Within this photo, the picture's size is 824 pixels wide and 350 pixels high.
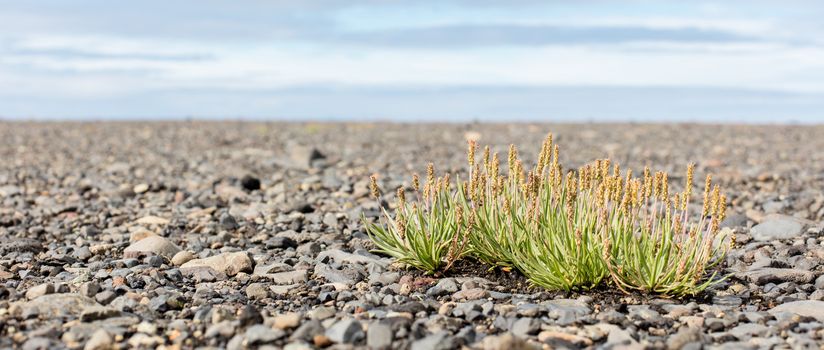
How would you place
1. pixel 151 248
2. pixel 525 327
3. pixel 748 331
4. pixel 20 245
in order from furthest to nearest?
pixel 20 245 → pixel 151 248 → pixel 748 331 → pixel 525 327

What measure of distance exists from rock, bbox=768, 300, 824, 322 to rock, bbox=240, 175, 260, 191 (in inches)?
314

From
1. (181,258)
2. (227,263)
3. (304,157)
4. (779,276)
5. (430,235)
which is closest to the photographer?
(779,276)

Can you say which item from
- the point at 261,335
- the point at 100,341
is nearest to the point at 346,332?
the point at 261,335

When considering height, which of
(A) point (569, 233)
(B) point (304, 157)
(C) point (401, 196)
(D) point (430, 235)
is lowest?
(B) point (304, 157)

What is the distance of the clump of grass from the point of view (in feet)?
18.8

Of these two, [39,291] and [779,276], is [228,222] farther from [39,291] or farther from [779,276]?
[779,276]

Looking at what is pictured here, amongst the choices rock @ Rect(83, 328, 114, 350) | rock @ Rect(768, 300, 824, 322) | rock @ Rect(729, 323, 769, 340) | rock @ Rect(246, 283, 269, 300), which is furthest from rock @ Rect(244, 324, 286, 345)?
rock @ Rect(768, 300, 824, 322)

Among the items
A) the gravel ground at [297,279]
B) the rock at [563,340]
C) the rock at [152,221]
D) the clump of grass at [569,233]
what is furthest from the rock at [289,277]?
the rock at [152,221]

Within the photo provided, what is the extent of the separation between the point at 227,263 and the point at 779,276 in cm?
437

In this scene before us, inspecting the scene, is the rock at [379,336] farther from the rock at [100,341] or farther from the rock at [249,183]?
the rock at [249,183]

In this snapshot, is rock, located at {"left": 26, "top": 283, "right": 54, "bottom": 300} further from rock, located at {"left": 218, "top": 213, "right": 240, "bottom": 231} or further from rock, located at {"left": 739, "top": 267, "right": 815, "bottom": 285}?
rock, located at {"left": 739, "top": 267, "right": 815, "bottom": 285}

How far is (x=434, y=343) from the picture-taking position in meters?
4.80

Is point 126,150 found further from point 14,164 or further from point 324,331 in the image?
point 324,331

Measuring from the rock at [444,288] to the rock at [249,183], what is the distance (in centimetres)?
640
